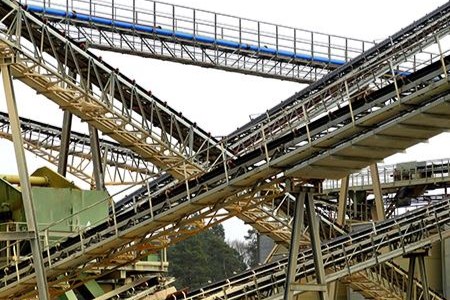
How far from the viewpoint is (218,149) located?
34.9 meters

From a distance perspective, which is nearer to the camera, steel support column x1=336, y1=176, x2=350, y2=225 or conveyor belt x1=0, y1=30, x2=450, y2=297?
conveyor belt x1=0, y1=30, x2=450, y2=297

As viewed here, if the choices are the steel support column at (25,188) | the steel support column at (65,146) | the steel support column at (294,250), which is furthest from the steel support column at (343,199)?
the steel support column at (25,188)

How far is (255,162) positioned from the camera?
2403 centimetres

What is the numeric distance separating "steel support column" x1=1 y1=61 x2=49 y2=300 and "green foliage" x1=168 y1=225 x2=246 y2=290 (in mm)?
55551

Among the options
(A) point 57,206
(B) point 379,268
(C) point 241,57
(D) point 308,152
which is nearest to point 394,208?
(C) point 241,57

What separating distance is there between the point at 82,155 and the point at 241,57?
8.72 m

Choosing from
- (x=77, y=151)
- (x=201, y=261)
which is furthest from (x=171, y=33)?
(x=201, y=261)

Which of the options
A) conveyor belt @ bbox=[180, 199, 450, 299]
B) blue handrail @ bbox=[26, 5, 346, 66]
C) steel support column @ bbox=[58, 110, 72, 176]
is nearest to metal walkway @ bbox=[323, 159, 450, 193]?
blue handrail @ bbox=[26, 5, 346, 66]

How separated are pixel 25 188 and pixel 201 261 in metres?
62.0

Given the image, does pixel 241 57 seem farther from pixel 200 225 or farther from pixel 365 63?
pixel 200 225

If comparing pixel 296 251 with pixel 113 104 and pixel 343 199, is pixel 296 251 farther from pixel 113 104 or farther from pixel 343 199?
pixel 343 199

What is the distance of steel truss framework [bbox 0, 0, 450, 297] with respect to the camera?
2152 cm

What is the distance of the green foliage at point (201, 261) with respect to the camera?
3339 inches

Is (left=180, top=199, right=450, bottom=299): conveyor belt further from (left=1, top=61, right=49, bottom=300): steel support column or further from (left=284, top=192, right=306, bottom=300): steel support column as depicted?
(left=1, top=61, right=49, bottom=300): steel support column
